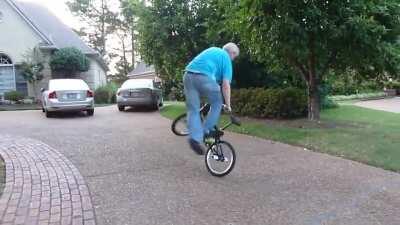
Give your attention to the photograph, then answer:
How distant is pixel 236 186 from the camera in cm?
611

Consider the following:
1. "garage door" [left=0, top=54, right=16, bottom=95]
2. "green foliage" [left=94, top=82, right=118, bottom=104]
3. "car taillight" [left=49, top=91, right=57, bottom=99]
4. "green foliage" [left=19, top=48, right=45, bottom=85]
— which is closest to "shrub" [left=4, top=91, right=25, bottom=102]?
"green foliage" [left=19, top=48, right=45, bottom=85]

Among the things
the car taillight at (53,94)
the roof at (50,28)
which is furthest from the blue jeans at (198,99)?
the roof at (50,28)

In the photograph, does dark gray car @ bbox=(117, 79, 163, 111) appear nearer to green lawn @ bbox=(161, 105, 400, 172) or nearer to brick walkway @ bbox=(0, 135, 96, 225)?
green lawn @ bbox=(161, 105, 400, 172)

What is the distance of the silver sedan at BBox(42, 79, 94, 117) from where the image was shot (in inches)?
633

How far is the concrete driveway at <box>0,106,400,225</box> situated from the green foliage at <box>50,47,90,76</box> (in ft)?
57.9

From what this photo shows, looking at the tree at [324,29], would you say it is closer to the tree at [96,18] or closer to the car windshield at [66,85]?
the car windshield at [66,85]

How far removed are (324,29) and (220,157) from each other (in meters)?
5.29

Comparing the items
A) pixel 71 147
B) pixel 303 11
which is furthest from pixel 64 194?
pixel 303 11

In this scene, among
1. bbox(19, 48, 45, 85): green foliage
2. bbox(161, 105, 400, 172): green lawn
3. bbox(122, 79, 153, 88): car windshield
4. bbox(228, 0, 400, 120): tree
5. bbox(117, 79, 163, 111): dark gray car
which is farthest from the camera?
bbox(19, 48, 45, 85): green foliage

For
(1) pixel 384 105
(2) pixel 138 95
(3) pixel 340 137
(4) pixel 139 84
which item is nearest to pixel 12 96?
(4) pixel 139 84

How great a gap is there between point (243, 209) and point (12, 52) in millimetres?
24440

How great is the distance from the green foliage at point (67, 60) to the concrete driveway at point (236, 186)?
17.6 meters

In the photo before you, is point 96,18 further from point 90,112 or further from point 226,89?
point 226,89

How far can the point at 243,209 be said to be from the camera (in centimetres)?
514
